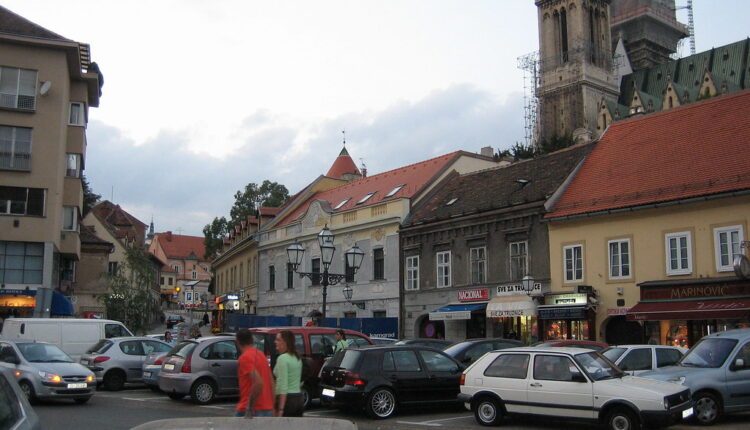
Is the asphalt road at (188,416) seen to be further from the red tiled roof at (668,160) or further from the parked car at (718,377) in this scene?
the red tiled roof at (668,160)

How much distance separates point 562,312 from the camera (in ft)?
95.1

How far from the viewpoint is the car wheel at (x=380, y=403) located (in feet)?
51.2

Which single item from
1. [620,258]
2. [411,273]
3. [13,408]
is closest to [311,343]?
[13,408]

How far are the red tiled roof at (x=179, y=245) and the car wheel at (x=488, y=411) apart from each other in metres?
136

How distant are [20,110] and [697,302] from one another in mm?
30249

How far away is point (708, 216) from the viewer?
25.6 metres

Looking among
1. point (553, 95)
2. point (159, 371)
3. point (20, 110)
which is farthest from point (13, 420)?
point (553, 95)

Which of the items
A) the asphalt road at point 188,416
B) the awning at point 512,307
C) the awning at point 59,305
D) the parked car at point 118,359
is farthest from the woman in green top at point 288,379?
the awning at point 59,305

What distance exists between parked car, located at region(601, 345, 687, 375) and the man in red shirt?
9930mm

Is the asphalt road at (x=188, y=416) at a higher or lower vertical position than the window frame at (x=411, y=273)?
lower

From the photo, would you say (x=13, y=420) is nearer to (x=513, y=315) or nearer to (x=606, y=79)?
(x=513, y=315)

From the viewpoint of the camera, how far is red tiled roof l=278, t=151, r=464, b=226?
40625mm

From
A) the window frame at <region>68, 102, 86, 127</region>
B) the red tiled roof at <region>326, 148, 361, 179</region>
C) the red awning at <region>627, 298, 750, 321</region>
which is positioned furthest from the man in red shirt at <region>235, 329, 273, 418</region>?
the red tiled roof at <region>326, 148, 361, 179</region>

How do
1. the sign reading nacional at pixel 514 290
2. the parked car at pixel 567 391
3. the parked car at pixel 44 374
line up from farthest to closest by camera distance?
the sign reading nacional at pixel 514 290, the parked car at pixel 44 374, the parked car at pixel 567 391
